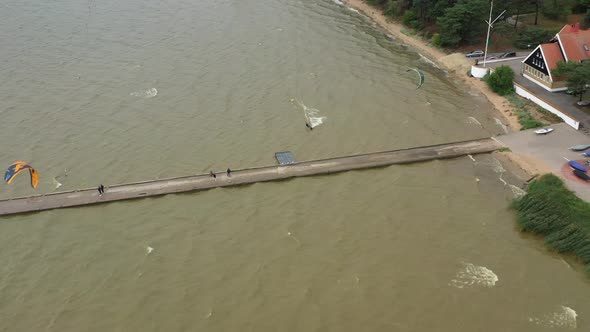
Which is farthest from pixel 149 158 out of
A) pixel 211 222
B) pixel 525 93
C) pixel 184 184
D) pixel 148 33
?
pixel 525 93

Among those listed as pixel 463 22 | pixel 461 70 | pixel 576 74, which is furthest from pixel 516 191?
pixel 463 22

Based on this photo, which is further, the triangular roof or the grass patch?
the triangular roof

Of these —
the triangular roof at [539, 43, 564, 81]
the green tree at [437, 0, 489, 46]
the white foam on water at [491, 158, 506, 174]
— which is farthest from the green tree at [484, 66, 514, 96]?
the white foam on water at [491, 158, 506, 174]

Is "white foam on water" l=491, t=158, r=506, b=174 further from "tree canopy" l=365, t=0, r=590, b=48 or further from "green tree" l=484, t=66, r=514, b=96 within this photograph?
"tree canopy" l=365, t=0, r=590, b=48

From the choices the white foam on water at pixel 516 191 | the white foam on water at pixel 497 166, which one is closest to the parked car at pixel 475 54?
the white foam on water at pixel 497 166

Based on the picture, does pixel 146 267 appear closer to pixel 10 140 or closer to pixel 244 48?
pixel 10 140

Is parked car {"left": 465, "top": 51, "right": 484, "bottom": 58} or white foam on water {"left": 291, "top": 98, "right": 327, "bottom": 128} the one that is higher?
parked car {"left": 465, "top": 51, "right": 484, "bottom": 58}

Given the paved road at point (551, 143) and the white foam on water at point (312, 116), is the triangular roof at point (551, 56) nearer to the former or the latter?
the paved road at point (551, 143)

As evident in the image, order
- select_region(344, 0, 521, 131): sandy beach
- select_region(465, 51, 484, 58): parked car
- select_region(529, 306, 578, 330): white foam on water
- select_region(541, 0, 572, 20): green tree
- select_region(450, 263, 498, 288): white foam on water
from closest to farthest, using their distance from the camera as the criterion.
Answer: select_region(529, 306, 578, 330): white foam on water → select_region(450, 263, 498, 288): white foam on water → select_region(344, 0, 521, 131): sandy beach → select_region(465, 51, 484, 58): parked car → select_region(541, 0, 572, 20): green tree
